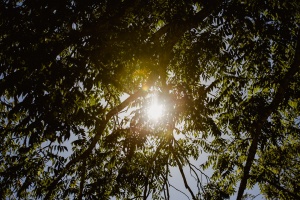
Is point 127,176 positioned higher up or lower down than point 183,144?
lower down

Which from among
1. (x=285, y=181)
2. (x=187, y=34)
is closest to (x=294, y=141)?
(x=285, y=181)

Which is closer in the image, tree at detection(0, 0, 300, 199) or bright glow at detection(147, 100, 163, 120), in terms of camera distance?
tree at detection(0, 0, 300, 199)

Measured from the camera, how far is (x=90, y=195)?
5203 millimetres

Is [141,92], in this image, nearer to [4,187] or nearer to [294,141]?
[4,187]

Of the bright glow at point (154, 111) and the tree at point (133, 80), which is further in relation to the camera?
the bright glow at point (154, 111)

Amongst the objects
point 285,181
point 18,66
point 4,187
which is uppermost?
point 285,181

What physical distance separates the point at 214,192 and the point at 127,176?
2.23 m

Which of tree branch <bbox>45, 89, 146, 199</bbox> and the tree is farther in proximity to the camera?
tree branch <bbox>45, 89, 146, 199</bbox>

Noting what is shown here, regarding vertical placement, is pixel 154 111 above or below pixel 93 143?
above

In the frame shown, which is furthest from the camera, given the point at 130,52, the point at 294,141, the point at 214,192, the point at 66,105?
the point at 294,141

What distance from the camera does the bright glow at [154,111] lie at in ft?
A: 17.9

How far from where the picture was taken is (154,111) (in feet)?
18.4

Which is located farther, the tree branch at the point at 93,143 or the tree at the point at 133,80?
the tree branch at the point at 93,143

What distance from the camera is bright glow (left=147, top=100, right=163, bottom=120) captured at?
545cm
